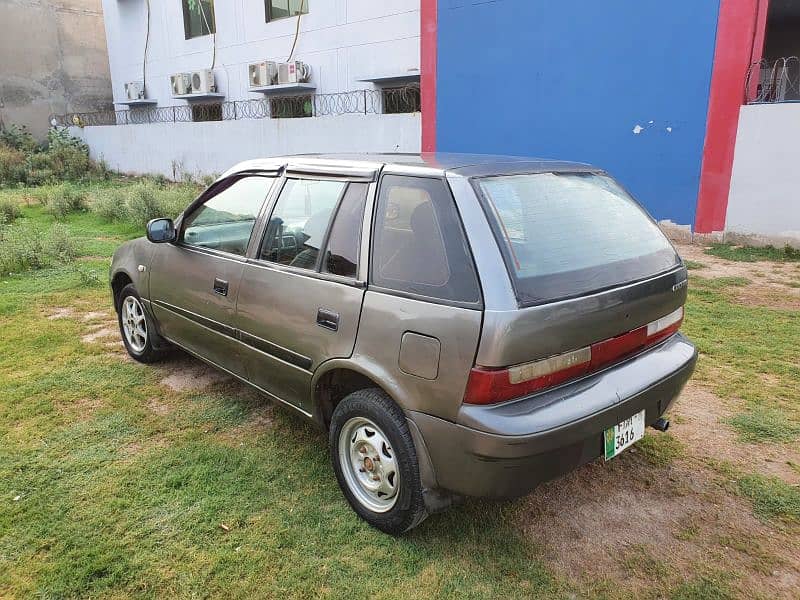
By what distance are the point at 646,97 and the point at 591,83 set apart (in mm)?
880

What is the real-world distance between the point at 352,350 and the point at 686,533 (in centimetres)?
172

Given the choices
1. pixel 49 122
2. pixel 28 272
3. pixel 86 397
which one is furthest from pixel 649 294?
pixel 49 122

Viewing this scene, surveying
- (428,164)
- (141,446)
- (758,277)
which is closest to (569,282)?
(428,164)

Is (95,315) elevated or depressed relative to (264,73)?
depressed

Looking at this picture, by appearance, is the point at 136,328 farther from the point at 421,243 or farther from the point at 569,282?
the point at 569,282

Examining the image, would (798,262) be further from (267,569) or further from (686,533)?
(267,569)

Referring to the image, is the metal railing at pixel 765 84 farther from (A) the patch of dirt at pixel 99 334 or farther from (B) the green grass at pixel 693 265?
(A) the patch of dirt at pixel 99 334

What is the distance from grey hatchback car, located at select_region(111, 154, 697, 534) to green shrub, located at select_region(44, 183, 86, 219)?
35.2 ft

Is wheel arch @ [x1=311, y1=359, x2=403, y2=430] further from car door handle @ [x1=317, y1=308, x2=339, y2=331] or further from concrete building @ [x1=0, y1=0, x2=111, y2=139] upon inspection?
concrete building @ [x1=0, y1=0, x2=111, y2=139]

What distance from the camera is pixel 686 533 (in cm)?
260

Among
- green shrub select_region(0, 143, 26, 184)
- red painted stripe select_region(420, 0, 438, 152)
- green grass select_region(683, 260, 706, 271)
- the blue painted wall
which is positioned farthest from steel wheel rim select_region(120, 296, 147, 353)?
green shrub select_region(0, 143, 26, 184)

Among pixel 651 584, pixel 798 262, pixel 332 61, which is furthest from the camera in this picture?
pixel 332 61

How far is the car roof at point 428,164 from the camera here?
102 inches

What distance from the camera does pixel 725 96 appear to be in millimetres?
7832
